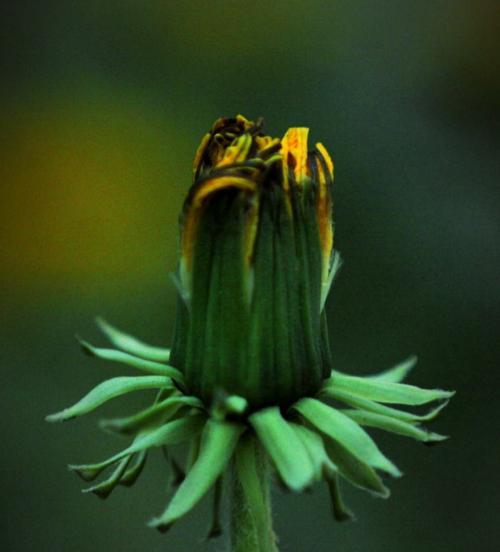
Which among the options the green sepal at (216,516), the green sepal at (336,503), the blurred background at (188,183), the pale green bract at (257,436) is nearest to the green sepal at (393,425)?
the pale green bract at (257,436)

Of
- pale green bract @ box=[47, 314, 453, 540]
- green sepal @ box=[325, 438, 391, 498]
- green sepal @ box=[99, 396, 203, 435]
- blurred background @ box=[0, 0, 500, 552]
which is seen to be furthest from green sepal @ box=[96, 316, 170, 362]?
blurred background @ box=[0, 0, 500, 552]

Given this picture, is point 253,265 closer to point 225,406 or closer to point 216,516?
point 225,406

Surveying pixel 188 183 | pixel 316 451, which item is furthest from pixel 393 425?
pixel 188 183

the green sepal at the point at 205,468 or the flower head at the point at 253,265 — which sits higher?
the flower head at the point at 253,265

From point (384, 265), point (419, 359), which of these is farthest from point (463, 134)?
point (419, 359)

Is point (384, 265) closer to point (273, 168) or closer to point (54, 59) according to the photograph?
point (54, 59)

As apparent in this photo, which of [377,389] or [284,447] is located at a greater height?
[377,389]

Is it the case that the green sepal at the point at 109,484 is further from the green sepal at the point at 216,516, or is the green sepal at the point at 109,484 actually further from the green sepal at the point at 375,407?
the green sepal at the point at 375,407
